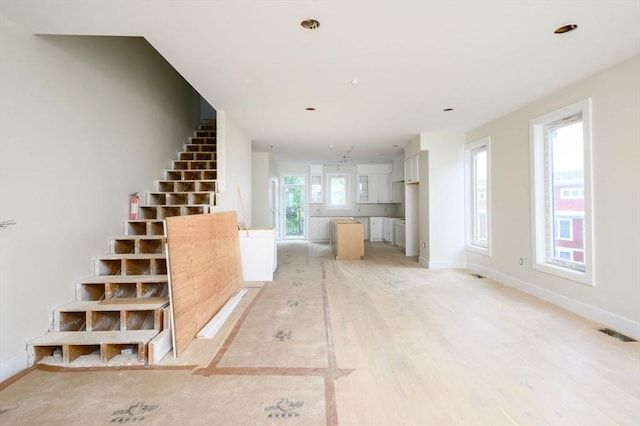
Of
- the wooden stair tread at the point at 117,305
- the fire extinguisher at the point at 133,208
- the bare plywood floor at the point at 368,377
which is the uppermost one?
the fire extinguisher at the point at 133,208

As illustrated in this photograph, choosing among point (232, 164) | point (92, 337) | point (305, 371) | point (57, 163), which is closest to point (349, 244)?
point (232, 164)

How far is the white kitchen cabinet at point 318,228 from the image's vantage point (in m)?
9.55

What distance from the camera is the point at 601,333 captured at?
2.66 meters

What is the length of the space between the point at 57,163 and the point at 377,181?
27.6 ft

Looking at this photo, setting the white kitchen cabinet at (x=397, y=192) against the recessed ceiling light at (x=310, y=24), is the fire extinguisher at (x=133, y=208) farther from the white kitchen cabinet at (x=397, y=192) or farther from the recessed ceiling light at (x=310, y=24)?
the white kitchen cabinet at (x=397, y=192)

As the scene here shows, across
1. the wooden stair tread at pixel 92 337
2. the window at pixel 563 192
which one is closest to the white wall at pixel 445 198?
the window at pixel 563 192

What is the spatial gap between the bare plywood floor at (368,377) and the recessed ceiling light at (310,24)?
241 centimetres

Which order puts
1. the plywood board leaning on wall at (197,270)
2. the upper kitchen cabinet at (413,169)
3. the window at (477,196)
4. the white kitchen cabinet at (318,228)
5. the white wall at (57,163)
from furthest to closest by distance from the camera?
the white kitchen cabinet at (318,228) → the upper kitchen cabinet at (413,169) → the window at (477,196) → the plywood board leaning on wall at (197,270) → the white wall at (57,163)

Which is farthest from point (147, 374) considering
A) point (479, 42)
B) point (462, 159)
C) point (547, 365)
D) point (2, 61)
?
point (462, 159)

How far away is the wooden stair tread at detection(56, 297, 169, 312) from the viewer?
7.83ft

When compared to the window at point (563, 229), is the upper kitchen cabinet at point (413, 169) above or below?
above

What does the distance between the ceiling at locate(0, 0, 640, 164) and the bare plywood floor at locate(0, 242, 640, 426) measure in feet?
7.91

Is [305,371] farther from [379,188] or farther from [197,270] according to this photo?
[379,188]

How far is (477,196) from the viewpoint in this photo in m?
5.23
